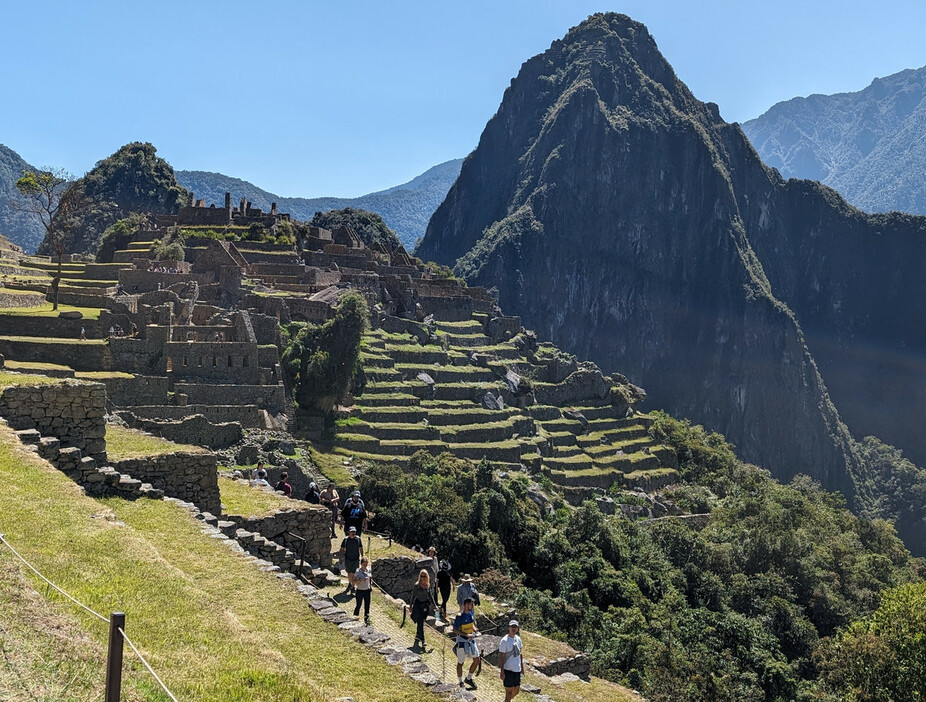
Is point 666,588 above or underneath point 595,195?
underneath

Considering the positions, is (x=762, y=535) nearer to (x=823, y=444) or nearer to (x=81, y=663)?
(x=81, y=663)

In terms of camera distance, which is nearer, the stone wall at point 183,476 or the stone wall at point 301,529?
the stone wall at point 183,476

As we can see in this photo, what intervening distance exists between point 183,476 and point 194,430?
14424mm

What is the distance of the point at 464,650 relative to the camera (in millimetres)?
10461

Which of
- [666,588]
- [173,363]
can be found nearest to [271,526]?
[173,363]

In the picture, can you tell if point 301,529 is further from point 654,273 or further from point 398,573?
point 654,273

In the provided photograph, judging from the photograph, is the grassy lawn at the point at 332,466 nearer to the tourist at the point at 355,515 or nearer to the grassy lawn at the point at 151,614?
the tourist at the point at 355,515

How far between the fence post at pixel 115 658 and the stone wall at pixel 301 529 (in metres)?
7.39

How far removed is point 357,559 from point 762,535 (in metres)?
30.3

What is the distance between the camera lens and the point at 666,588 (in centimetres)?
2964

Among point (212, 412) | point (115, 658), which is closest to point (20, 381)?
point (115, 658)

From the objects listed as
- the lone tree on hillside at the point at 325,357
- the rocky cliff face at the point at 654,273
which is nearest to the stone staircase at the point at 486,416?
the lone tree on hillside at the point at 325,357

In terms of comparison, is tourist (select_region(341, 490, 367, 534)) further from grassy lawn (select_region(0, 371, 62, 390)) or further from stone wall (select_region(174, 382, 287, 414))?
stone wall (select_region(174, 382, 287, 414))

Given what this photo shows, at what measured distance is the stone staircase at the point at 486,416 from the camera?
36156 mm
